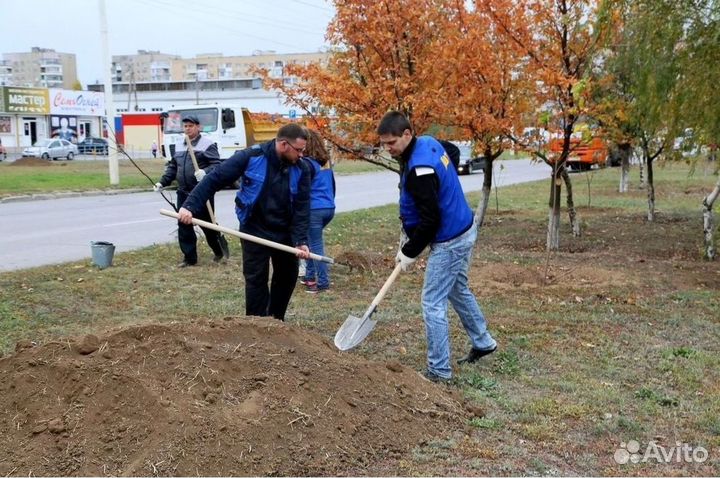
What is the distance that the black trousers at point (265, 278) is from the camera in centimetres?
577

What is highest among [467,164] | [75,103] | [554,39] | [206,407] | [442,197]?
[75,103]

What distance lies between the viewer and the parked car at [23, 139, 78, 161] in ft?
142

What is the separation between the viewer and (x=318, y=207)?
838 centimetres

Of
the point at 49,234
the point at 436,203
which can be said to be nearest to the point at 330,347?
the point at 436,203

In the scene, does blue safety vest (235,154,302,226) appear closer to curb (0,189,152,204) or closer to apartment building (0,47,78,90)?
curb (0,189,152,204)

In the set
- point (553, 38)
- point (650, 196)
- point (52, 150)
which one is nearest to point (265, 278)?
point (553, 38)

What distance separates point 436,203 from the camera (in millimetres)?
4883

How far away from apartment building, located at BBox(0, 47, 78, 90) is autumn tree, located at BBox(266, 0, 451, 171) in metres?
131

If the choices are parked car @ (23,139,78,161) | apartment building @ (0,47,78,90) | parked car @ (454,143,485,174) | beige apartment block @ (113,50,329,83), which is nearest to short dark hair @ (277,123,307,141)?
parked car @ (454,143,485,174)

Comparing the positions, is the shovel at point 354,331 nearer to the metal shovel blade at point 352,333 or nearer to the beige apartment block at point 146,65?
the metal shovel blade at point 352,333

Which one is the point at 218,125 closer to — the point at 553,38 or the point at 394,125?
the point at 553,38

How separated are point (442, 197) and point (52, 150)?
4354 centimetres

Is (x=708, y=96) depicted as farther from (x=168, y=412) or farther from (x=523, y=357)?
(x=168, y=412)

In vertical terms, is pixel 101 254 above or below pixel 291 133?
below
